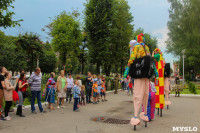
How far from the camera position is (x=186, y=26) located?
113 feet

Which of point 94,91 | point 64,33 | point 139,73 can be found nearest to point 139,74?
point 139,73

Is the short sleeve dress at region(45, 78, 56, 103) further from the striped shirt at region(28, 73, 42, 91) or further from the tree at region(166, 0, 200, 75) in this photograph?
the tree at region(166, 0, 200, 75)

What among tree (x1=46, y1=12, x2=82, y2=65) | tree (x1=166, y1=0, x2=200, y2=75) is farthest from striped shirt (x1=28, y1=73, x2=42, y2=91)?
tree (x1=166, y1=0, x2=200, y2=75)

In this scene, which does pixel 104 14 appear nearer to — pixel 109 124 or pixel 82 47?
pixel 82 47

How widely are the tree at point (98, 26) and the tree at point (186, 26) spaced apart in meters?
16.3

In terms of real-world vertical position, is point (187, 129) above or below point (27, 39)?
below

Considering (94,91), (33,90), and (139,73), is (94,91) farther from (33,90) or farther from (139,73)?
(139,73)

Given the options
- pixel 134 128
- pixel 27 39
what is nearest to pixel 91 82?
pixel 134 128

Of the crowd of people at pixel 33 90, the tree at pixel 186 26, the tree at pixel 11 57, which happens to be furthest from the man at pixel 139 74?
the tree at pixel 11 57

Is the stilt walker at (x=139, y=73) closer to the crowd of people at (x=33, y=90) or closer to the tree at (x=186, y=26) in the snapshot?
the crowd of people at (x=33, y=90)

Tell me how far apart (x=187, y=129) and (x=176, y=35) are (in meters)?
34.5

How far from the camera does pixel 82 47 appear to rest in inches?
1642

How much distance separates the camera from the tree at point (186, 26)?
3303cm

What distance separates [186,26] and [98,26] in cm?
1855
